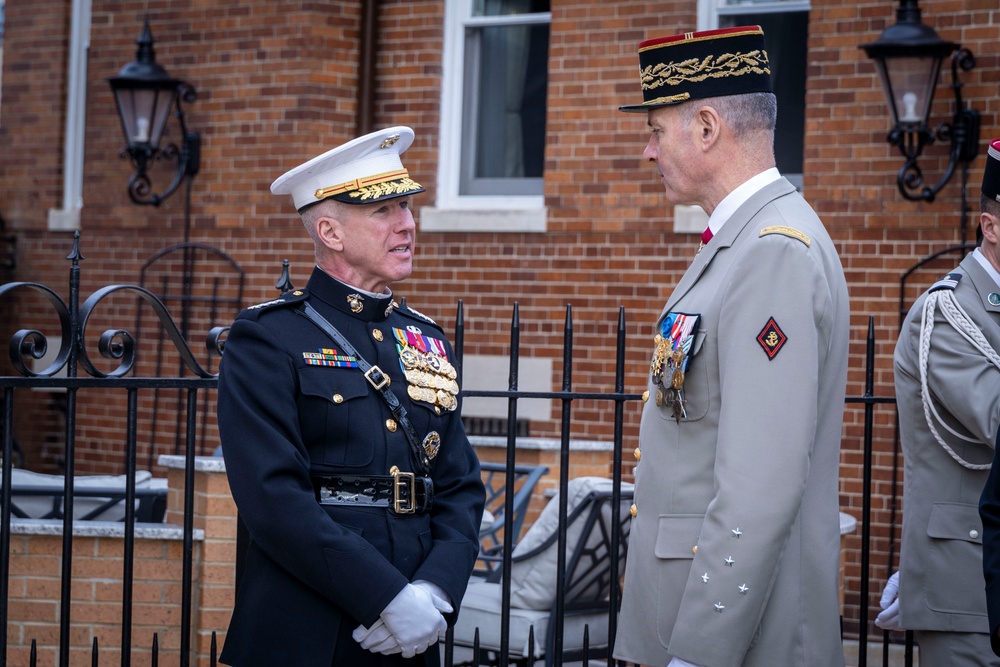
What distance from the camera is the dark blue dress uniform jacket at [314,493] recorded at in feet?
9.27

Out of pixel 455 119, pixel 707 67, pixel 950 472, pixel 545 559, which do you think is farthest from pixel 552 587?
pixel 455 119

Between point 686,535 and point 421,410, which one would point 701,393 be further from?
point 421,410

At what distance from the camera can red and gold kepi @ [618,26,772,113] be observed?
2.91m

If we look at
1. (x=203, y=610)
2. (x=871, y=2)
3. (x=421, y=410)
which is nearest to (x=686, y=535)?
(x=421, y=410)

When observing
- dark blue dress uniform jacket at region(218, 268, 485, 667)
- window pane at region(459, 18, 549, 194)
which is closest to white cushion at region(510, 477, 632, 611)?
dark blue dress uniform jacket at region(218, 268, 485, 667)

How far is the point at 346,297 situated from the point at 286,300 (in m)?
0.15

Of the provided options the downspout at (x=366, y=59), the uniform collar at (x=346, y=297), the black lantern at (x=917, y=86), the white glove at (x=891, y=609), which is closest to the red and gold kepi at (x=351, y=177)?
the uniform collar at (x=346, y=297)

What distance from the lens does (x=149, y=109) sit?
8781 millimetres

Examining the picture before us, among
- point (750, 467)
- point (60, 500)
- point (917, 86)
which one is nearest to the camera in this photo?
point (750, 467)

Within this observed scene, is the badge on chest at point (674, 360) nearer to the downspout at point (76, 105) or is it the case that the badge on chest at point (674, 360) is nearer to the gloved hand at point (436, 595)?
the gloved hand at point (436, 595)

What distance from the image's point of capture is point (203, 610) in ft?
17.6

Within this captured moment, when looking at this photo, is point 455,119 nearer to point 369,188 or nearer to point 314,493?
point 369,188

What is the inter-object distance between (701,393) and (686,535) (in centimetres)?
31

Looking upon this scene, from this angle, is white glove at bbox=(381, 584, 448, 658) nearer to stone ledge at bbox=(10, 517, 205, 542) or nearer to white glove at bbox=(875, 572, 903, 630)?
white glove at bbox=(875, 572, 903, 630)
